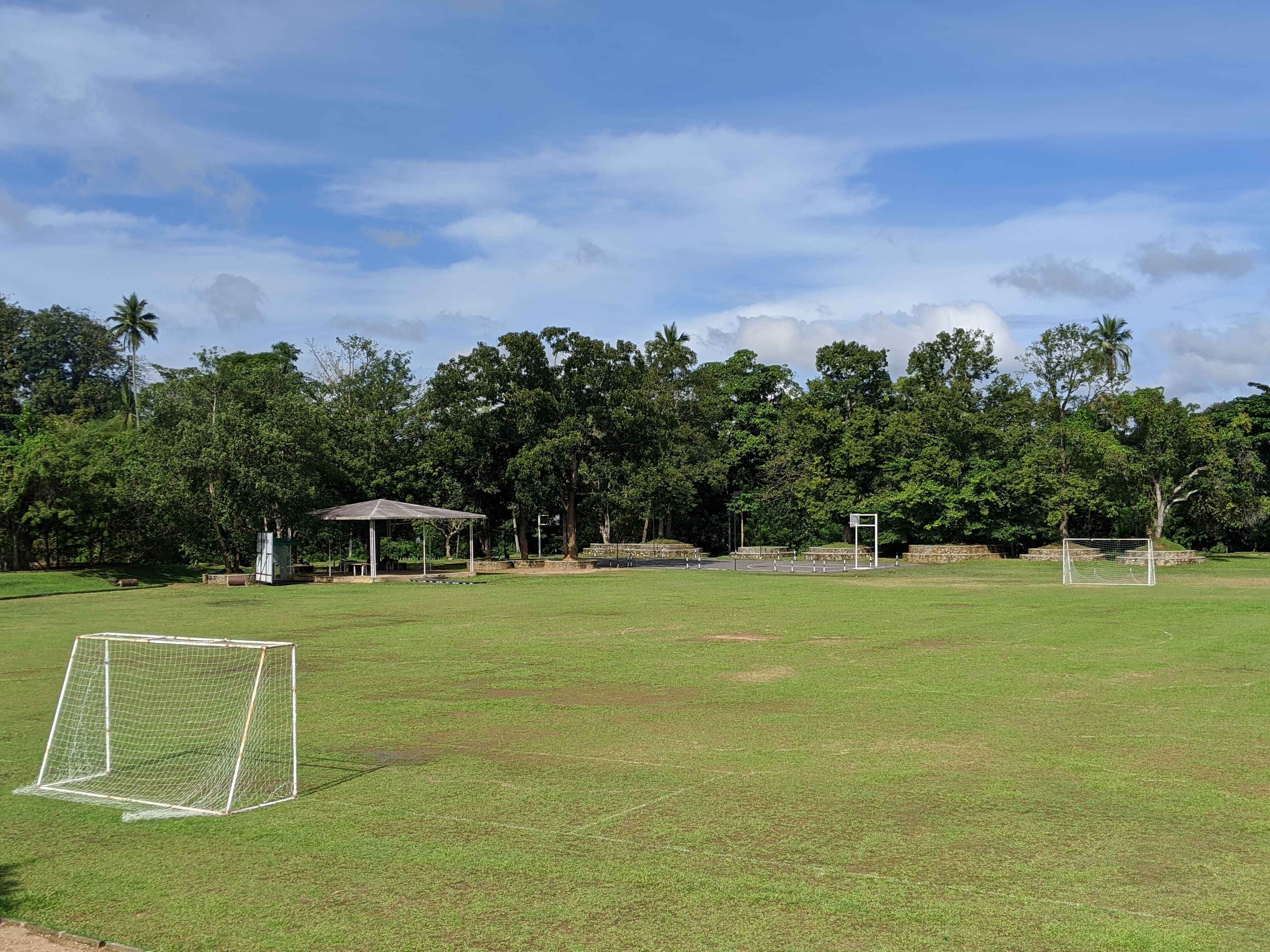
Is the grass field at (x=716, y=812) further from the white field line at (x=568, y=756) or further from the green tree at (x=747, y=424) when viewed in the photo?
the green tree at (x=747, y=424)

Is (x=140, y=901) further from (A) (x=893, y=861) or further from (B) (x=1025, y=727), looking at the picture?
(B) (x=1025, y=727)

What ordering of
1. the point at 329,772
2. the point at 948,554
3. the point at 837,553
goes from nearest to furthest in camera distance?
the point at 329,772 < the point at 948,554 < the point at 837,553

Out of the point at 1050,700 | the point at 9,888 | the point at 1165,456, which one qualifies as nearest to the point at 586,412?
the point at 1165,456

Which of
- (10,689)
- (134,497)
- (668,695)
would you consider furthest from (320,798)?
(134,497)

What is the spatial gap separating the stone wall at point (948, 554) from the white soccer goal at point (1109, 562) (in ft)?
13.6

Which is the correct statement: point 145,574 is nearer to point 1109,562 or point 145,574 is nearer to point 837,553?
point 837,553

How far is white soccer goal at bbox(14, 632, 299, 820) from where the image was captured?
343 inches

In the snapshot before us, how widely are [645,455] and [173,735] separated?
128 feet

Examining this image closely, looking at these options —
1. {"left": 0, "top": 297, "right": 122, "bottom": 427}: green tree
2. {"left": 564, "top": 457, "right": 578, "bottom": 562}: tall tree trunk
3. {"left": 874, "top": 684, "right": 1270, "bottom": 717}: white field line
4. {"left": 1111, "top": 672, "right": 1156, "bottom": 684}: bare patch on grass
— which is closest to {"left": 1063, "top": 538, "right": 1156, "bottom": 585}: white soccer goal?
{"left": 1111, "top": 672, "right": 1156, "bottom": 684}: bare patch on grass

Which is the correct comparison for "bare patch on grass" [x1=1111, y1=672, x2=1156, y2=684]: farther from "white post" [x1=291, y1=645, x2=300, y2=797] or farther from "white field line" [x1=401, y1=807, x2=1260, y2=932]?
"white post" [x1=291, y1=645, x2=300, y2=797]

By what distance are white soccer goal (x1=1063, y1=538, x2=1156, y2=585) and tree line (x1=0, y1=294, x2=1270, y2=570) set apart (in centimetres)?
200

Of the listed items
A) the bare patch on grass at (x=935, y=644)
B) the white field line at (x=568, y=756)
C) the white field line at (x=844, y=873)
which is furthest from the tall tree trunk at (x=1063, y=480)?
the white field line at (x=844, y=873)

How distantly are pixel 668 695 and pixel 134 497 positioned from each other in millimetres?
32802

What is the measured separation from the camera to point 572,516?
163ft
